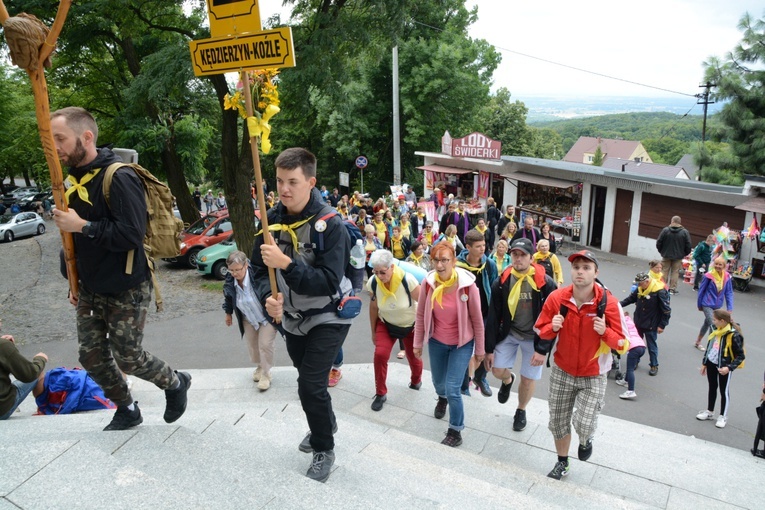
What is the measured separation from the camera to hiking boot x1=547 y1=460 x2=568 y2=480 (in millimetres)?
4605

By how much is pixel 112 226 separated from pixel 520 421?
416 cm

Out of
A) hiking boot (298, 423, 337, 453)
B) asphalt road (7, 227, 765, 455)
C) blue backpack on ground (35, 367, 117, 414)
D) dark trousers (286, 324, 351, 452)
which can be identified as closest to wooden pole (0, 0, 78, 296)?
dark trousers (286, 324, 351, 452)

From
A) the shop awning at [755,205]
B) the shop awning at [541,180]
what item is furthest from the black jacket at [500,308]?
the shop awning at [541,180]

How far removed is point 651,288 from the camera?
8211 millimetres

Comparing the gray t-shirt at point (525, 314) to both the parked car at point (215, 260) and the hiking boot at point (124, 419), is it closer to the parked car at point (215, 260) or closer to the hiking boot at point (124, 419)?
the hiking boot at point (124, 419)

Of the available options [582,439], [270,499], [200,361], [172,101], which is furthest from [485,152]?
[270,499]

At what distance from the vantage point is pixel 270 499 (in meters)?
3.06

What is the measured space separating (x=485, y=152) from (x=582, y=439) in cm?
1996

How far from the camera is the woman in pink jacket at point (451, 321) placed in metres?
5.01

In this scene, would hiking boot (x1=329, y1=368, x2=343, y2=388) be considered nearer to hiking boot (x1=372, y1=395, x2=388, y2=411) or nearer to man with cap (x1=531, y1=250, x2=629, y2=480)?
hiking boot (x1=372, y1=395, x2=388, y2=411)

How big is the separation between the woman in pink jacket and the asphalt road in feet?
5.22

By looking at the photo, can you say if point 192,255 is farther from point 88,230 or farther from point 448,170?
point 88,230

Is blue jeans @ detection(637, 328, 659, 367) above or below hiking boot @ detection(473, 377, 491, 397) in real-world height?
below

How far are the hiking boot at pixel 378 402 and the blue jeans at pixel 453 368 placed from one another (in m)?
0.98
